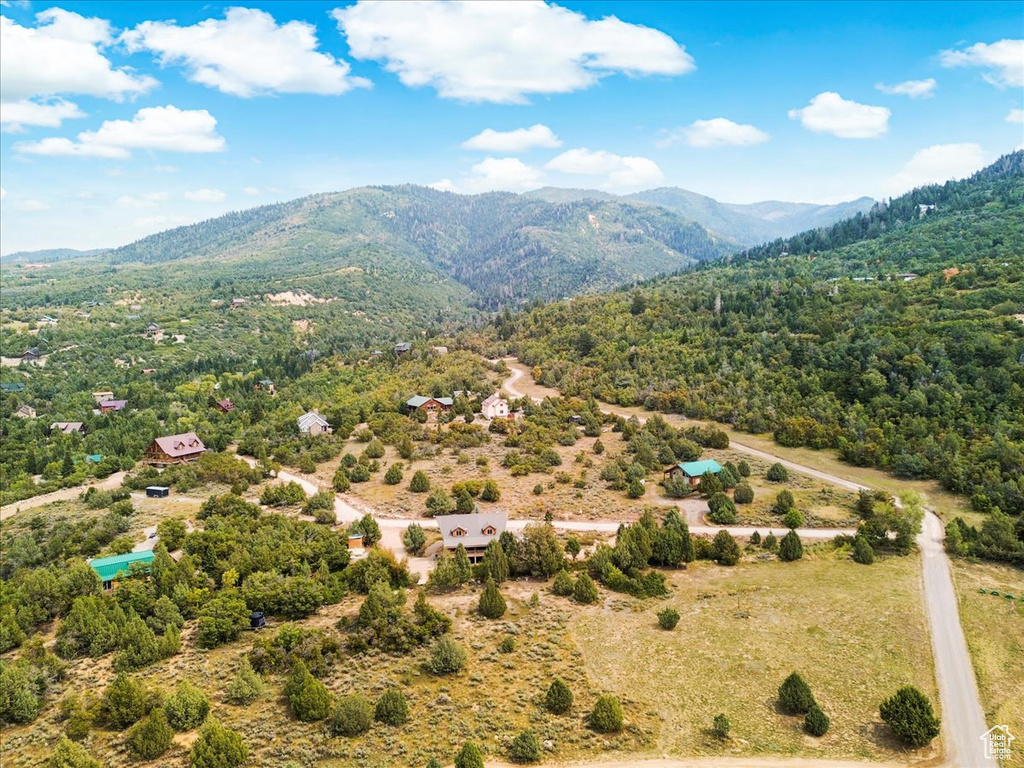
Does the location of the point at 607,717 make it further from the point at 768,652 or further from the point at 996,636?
the point at 996,636

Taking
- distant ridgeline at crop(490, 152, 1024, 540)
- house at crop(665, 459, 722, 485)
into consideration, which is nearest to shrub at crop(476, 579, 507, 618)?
house at crop(665, 459, 722, 485)

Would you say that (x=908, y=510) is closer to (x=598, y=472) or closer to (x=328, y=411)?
(x=598, y=472)

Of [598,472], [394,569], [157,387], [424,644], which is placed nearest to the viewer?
[424,644]

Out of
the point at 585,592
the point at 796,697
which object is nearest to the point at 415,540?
the point at 585,592

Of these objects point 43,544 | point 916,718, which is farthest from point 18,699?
point 916,718

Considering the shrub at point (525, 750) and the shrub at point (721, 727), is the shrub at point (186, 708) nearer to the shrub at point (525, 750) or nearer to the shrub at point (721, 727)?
the shrub at point (525, 750)

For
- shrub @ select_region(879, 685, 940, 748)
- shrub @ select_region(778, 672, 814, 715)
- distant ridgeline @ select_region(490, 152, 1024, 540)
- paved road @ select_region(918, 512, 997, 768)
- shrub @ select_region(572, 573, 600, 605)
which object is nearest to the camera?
shrub @ select_region(879, 685, 940, 748)

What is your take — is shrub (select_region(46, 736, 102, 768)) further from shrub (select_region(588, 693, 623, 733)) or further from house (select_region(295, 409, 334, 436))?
house (select_region(295, 409, 334, 436))
